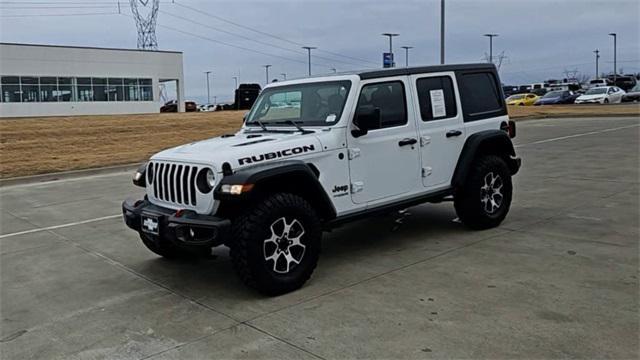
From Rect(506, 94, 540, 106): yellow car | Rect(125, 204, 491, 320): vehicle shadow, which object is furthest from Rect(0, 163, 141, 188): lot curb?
A: Rect(506, 94, 540, 106): yellow car

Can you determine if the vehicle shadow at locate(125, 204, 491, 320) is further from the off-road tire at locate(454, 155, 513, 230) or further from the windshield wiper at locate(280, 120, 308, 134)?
the windshield wiper at locate(280, 120, 308, 134)

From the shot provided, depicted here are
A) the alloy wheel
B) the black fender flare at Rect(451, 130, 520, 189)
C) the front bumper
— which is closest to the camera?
the front bumper

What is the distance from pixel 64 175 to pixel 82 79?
4623 cm

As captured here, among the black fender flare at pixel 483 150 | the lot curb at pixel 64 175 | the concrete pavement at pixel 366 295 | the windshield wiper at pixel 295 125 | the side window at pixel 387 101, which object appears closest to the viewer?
the concrete pavement at pixel 366 295

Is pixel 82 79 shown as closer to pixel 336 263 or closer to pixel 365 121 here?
pixel 336 263

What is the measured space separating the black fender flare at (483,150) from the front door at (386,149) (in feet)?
2.05

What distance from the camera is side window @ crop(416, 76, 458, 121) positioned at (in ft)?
20.2

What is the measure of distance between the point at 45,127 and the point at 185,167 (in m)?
20.8

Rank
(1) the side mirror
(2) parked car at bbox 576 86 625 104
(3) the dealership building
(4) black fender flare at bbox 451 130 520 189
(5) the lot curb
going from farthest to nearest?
(3) the dealership building
(2) parked car at bbox 576 86 625 104
(5) the lot curb
(4) black fender flare at bbox 451 130 520 189
(1) the side mirror

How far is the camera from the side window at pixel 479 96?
664cm

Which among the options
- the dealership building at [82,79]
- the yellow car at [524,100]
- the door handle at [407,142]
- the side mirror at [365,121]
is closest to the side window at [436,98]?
the door handle at [407,142]

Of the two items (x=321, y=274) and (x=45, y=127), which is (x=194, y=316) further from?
(x=45, y=127)

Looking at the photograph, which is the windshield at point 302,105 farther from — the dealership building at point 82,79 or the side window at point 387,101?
the dealership building at point 82,79

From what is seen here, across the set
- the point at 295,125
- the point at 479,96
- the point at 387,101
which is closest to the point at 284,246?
the point at 295,125
